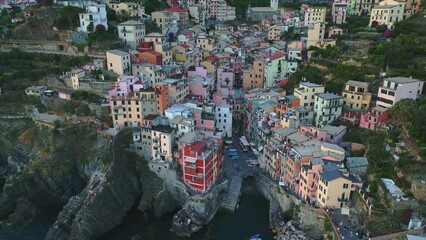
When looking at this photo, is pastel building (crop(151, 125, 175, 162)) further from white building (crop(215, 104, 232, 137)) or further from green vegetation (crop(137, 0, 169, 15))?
green vegetation (crop(137, 0, 169, 15))

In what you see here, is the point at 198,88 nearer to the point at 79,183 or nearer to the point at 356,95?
the point at 79,183

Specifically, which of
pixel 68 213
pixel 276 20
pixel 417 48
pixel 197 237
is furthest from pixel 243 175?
pixel 276 20

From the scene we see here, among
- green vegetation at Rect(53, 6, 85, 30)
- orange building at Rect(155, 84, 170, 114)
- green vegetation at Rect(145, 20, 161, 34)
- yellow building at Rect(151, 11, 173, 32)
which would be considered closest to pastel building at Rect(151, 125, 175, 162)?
orange building at Rect(155, 84, 170, 114)

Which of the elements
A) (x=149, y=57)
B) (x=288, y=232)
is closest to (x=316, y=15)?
(x=149, y=57)

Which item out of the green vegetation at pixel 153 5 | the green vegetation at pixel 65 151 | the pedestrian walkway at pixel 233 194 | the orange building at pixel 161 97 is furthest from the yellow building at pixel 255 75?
the green vegetation at pixel 153 5

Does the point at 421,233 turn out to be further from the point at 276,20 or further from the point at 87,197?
the point at 276,20

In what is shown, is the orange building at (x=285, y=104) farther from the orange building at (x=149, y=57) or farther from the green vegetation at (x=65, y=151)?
the green vegetation at (x=65, y=151)
